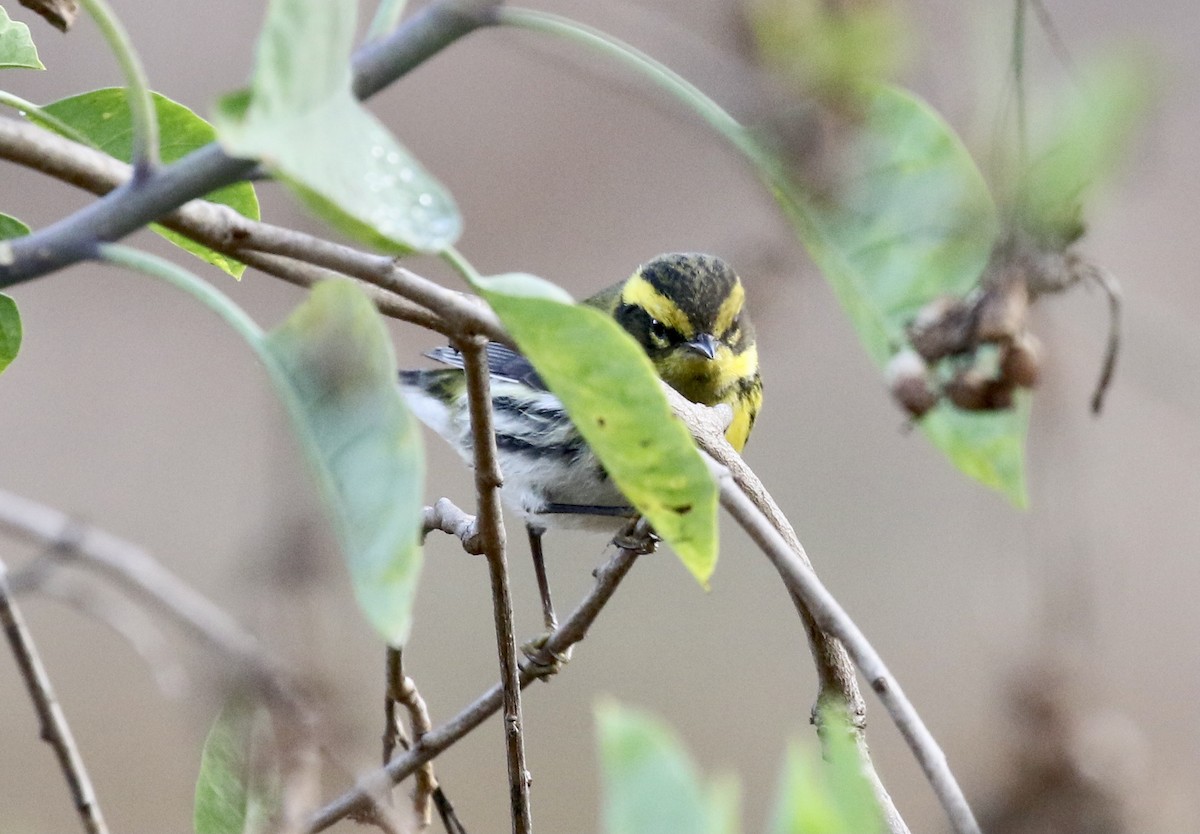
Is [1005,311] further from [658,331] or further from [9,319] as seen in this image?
[658,331]

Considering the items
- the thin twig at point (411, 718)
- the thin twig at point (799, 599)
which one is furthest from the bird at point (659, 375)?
the thin twig at point (799, 599)

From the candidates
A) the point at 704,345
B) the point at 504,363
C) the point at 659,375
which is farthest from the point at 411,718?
the point at 504,363

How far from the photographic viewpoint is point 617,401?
0.54 metres

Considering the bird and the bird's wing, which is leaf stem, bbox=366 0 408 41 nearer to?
the bird

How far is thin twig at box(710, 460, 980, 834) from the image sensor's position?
54 centimetres

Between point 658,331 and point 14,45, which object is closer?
point 14,45

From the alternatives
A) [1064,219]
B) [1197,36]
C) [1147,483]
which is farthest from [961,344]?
[1147,483]

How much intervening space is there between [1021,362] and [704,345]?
1.61 m

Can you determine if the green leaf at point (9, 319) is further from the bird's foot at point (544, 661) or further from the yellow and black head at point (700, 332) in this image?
the yellow and black head at point (700, 332)

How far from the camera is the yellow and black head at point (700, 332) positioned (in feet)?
7.00

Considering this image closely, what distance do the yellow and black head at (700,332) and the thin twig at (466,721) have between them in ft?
3.02

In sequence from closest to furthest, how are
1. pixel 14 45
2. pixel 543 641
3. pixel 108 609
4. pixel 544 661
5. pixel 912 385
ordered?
1. pixel 912 385
2. pixel 14 45
3. pixel 108 609
4. pixel 544 661
5. pixel 543 641

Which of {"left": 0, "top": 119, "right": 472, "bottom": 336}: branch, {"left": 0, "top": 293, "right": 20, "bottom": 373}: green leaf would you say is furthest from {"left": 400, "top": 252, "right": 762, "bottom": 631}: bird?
{"left": 0, "top": 119, "right": 472, "bottom": 336}: branch

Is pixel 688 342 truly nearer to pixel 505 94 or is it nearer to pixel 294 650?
pixel 294 650
